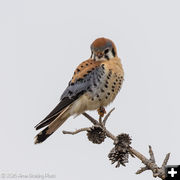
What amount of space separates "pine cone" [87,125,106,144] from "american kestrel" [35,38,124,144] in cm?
144

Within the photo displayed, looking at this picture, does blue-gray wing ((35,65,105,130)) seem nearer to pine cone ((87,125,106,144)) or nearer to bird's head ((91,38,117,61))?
bird's head ((91,38,117,61))

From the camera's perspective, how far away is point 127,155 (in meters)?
3.29

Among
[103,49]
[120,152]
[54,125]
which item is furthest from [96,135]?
[103,49]

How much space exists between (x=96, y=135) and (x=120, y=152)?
436mm

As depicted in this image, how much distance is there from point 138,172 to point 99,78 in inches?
110

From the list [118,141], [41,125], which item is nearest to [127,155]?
[118,141]

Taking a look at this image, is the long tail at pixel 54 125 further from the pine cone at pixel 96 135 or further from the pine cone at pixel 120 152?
the pine cone at pixel 120 152

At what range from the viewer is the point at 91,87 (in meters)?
5.42

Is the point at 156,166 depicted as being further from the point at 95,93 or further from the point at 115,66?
the point at 115,66

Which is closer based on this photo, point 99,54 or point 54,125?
point 54,125

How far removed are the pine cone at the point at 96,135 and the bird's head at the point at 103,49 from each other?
1990 mm

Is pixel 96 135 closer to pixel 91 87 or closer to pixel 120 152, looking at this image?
pixel 120 152

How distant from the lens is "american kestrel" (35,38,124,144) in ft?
17.4

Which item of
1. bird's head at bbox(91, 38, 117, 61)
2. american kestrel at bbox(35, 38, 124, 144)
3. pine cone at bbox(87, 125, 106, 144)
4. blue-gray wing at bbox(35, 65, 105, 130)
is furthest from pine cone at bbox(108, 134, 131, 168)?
bird's head at bbox(91, 38, 117, 61)
